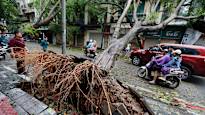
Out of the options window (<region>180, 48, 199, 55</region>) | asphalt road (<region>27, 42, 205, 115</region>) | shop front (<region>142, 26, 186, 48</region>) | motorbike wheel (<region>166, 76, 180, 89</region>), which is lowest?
asphalt road (<region>27, 42, 205, 115</region>)

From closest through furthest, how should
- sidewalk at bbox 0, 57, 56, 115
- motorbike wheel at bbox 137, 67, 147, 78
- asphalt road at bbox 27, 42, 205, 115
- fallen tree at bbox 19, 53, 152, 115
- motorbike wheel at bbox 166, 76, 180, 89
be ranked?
sidewalk at bbox 0, 57, 56, 115
fallen tree at bbox 19, 53, 152, 115
asphalt road at bbox 27, 42, 205, 115
motorbike wheel at bbox 166, 76, 180, 89
motorbike wheel at bbox 137, 67, 147, 78

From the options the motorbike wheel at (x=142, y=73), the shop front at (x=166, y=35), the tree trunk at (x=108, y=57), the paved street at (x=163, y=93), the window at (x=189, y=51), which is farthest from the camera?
the shop front at (x=166, y=35)

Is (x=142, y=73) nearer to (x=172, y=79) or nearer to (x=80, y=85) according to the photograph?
(x=172, y=79)

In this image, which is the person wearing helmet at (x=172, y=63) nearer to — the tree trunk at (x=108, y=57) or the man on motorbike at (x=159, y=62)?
the man on motorbike at (x=159, y=62)

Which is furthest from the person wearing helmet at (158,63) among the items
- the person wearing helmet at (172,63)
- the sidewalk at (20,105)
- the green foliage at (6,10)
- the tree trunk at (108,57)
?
the green foliage at (6,10)

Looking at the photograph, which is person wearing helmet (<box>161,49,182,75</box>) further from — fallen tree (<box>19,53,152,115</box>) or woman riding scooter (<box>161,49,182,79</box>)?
fallen tree (<box>19,53,152,115</box>)

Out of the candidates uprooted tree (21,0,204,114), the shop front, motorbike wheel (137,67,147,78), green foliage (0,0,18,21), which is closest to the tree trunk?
uprooted tree (21,0,204,114)

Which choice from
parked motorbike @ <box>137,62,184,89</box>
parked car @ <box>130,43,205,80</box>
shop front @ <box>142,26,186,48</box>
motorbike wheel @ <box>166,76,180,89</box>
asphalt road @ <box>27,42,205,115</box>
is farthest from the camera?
shop front @ <box>142,26,186,48</box>

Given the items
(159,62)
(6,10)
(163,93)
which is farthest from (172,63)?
(6,10)

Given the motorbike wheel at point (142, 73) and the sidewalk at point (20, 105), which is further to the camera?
the motorbike wheel at point (142, 73)

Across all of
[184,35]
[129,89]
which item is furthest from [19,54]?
[184,35]

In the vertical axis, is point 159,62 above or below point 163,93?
above

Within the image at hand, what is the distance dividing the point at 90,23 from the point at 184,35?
11819 mm

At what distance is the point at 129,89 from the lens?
2.99 meters
